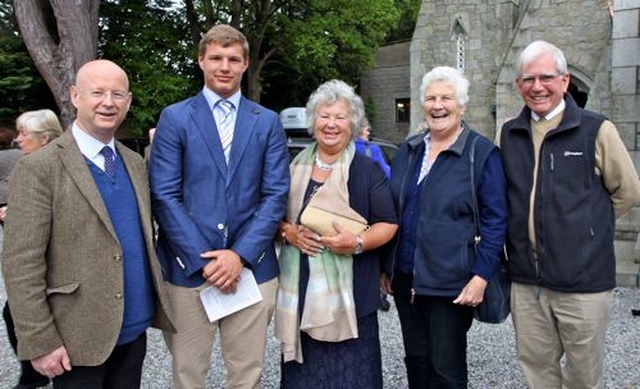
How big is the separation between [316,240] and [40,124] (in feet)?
6.12

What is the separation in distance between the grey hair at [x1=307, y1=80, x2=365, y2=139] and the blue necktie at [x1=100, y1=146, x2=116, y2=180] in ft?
3.31

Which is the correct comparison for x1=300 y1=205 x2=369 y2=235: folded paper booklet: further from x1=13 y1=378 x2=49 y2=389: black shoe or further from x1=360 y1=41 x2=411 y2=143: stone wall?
x1=360 y1=41 x2=411 y2=143: stone wall

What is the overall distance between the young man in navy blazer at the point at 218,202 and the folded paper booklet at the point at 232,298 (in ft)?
0.13

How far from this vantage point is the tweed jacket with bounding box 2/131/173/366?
1.91m

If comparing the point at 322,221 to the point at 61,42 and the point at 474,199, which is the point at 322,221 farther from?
the point at 61,42

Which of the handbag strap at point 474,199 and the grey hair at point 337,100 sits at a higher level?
the grey hair at point 337,100

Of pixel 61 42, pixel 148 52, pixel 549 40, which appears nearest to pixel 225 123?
pixel 61 42

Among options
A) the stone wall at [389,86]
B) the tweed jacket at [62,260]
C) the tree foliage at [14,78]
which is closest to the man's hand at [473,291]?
the tweed jacket at [62,260]

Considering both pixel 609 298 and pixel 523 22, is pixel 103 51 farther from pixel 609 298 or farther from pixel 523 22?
pixel 609 298

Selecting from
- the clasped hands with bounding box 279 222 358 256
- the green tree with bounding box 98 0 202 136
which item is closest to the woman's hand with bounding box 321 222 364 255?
the clasped hands with bounding box 279 222 358 256

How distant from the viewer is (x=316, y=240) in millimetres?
2594

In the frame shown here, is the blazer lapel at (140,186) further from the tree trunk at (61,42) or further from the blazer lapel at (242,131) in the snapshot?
the tree trunk at (61,42)

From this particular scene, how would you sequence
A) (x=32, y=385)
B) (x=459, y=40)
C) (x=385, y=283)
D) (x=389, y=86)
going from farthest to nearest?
1. (x=389, y=86)
2. (x=459, y=40)
3. (x=32, y=385)
4. (x=385, y=283)

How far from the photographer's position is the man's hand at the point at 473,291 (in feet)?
8.20
